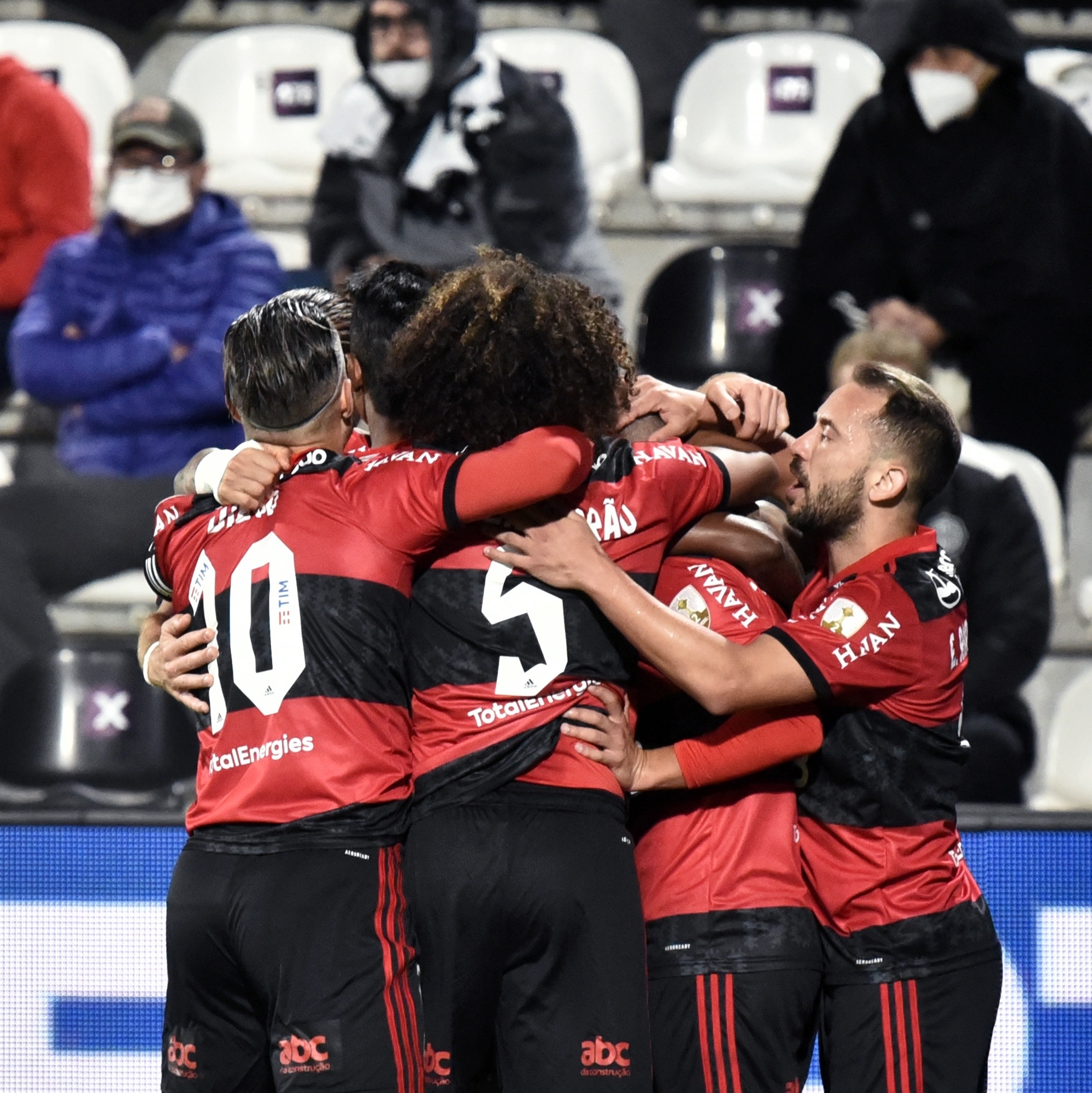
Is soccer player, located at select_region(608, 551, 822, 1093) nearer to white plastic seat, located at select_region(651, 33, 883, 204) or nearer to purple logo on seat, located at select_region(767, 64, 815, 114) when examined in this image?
white plastic seat, located at select_region(651, 33, 883, 204)

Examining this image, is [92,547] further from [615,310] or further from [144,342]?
[615,310]

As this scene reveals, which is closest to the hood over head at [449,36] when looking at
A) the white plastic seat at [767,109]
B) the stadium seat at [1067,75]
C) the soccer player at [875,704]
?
the white plastic seat at [767,109]

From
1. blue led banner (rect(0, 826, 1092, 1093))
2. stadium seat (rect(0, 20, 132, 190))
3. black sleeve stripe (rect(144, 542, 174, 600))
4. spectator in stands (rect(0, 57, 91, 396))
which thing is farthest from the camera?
stadium seat (rect(0, 20, 132, 190))

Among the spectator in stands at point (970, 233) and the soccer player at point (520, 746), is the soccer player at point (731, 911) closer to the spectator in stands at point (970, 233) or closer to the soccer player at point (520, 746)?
the soccer player at point (520, 746)

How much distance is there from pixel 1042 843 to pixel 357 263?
3.15 m

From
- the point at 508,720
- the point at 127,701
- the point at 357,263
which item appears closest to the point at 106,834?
the point at 127,701

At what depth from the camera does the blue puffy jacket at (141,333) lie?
5.39 metres

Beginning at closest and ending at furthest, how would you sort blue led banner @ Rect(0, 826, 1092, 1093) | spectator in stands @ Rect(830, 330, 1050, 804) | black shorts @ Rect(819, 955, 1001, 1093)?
black shorts @ Rect(819, 955, 1001, 1093), blue led banner @ Rect(0, 826, 1092, 1093), spectator in stands @ Rect(830, 330, 1050, 804)

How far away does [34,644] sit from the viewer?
503cm

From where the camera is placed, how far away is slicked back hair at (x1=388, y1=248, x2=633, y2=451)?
8.95 ft

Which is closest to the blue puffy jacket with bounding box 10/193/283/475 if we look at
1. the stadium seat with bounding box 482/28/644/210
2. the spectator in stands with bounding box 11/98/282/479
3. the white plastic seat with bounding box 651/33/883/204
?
the spectator in stands with bounding box 11/98/282/479

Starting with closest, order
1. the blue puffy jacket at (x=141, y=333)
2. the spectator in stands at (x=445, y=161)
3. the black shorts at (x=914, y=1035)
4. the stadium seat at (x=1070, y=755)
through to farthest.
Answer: the black shorts at (x=914, y=1035) < the stadium seat at (x=1070, y=755) < the blue puffy jacket at (x=141, y=333) < the spectator in stands at (x=445, y=161)

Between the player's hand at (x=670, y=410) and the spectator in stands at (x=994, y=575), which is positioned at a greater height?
the player's hand at (x=670, y=410)

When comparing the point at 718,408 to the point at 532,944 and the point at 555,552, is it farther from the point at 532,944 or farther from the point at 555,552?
the point at 532,944
